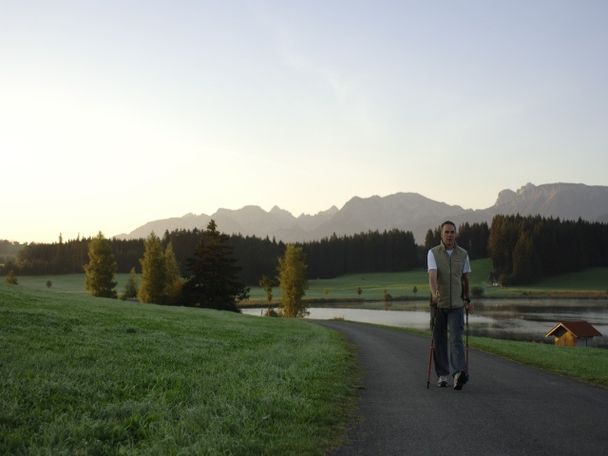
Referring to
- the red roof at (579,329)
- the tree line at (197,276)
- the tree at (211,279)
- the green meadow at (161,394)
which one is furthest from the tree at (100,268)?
the green meadow at (161,394)

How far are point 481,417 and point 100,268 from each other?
81015 millimetres

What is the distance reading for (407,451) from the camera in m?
7.02

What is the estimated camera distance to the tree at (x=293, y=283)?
3391 inches

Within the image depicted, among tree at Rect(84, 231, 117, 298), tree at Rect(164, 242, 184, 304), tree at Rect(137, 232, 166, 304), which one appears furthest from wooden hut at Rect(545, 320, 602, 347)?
tree at Rect(84, 231, 117, 298)

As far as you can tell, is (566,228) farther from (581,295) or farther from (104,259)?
(104,259)

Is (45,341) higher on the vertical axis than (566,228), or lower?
lower

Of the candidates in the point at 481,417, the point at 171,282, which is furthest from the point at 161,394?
the point at 171,282

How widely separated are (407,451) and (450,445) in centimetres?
70

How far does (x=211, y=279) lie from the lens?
6656cm

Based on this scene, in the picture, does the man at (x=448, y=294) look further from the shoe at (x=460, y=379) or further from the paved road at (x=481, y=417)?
the paved road at (x=481, y=417)

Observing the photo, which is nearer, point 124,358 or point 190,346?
point 124,358

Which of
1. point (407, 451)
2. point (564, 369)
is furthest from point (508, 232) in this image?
point (407, 451)

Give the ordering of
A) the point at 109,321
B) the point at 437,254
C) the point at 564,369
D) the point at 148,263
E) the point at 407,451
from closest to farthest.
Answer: the point at 407,451 → the point at 437,254 → the point at 564,369 → the point at 109,321 → the point at 148,263

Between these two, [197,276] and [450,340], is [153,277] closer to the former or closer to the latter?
[197,276]
